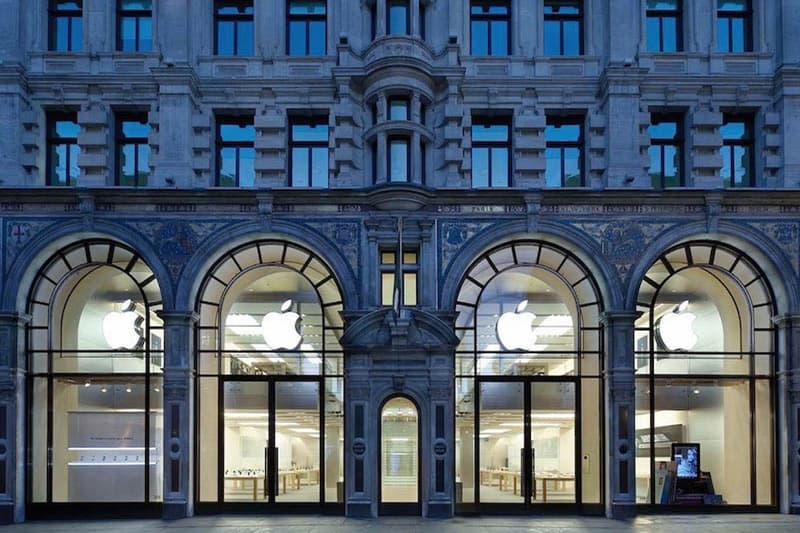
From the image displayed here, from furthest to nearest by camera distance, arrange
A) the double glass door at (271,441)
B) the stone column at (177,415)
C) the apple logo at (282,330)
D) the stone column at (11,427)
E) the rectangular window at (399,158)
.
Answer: the apple logo at (282,330) → the rectangular window at (399,158) → the double glass door at (271,441) → the stone column at (177,415) → the stone column at (11,427)

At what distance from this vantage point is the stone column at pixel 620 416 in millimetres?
23531

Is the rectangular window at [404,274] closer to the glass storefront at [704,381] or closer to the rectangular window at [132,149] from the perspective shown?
the glass storefront at [704,381]

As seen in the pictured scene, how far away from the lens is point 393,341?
2359cm

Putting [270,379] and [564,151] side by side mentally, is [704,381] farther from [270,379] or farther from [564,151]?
[270,379]

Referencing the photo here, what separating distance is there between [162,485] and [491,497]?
9092 millimetres

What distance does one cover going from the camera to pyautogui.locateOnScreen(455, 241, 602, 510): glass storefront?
2412 cm

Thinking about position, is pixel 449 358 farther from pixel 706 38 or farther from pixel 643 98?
pixel 706 38

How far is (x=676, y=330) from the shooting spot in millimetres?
24672

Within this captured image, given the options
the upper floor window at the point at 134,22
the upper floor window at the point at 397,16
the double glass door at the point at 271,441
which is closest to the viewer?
the double glass door at the point at 271,441

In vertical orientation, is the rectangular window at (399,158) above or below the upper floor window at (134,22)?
below

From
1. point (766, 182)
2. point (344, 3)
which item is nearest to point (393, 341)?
point (344, 3)

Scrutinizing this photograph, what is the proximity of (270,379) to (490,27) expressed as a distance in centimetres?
1203

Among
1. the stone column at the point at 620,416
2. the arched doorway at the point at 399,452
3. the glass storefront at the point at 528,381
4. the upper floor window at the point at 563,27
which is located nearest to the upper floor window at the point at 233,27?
the upper floor window at the point at 563,27

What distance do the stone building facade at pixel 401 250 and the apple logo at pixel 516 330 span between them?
0.65ft
